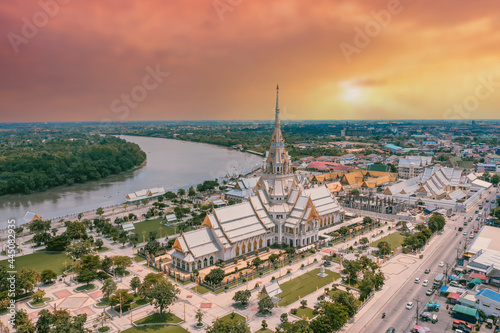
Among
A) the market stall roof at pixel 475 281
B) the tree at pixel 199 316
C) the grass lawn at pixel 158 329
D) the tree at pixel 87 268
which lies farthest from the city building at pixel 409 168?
the tree at pixel 87 268

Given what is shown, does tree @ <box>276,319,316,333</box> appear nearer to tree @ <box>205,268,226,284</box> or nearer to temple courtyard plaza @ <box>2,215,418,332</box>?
temple courtyard plaza @ <box>2,215,418,332</box>

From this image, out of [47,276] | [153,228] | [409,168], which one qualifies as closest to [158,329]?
[47,276]

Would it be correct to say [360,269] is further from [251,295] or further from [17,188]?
[17,188]

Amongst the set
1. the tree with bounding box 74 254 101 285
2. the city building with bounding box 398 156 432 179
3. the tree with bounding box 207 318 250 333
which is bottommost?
the tree with bounding box 74 254 101 285

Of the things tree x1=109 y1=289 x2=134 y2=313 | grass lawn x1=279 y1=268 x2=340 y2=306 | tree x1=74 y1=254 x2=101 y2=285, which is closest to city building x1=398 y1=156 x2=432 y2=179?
grass lawn x1=279 y1=268 x2=340 y2=306

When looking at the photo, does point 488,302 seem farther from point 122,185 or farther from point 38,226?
point 122,185

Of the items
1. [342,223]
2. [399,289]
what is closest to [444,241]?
[342,223]
